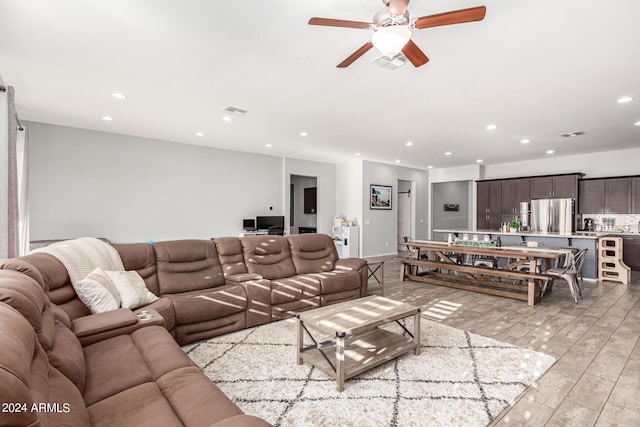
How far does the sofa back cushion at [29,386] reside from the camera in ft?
2.51

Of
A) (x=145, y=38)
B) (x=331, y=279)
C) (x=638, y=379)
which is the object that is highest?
(x=145, y=38)

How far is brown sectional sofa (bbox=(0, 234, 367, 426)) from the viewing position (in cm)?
116

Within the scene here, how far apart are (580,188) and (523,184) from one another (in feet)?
3.81

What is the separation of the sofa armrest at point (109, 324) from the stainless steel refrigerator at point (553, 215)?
27.2 ft

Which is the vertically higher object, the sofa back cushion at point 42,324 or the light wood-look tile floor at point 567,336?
the sofa back cushion at point 42,324

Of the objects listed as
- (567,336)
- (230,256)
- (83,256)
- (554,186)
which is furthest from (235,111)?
(554,186)

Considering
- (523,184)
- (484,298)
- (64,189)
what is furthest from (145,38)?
(523,184)

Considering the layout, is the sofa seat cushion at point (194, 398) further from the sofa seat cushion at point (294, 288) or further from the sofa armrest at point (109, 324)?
the sofa seat cushion at point (294, 288)

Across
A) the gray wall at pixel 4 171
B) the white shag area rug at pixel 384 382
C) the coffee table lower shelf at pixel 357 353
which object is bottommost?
the white shag area rug at pixel 384 382

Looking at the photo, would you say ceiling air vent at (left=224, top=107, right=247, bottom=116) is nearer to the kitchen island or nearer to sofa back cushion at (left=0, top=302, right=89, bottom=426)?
sofa back cushion at (left=0, top=302, right=89, bottom=426)

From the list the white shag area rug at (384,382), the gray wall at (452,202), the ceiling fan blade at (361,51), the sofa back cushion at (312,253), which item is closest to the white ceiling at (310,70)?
the ceiling fan blade at (361,51)

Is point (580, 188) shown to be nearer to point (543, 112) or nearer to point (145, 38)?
point (543, 112)

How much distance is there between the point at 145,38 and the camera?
2.62 meters

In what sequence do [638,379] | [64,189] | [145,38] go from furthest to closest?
[64,189] < [145,38] < [638,379]
